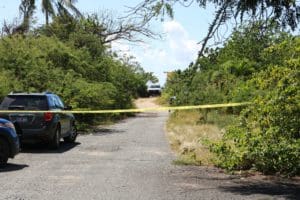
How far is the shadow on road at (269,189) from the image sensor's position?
31.3 feet

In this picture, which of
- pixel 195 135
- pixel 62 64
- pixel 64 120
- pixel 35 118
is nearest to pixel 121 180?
A: pixel 35 118

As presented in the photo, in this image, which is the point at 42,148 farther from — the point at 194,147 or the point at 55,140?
the point at 194,147

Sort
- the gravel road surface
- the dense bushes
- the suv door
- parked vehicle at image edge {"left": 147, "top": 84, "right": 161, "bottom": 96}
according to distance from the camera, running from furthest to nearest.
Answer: parked vehicle at image edge {"left": 147, "top": 84, "right": 161, "bottom": 96} → the dense bushes → the suv door → the gravel road surface

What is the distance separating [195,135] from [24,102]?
251 inches

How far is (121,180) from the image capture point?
10.6 metres

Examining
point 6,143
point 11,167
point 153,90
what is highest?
point 153,90

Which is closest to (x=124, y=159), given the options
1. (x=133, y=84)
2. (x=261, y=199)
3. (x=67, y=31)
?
(x=261, y=199)

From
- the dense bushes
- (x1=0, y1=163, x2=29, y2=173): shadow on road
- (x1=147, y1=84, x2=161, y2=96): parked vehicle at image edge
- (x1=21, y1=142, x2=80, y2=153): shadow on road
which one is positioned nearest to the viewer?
(x1=0, y1=163, x2=29, y2=173): shadow on road

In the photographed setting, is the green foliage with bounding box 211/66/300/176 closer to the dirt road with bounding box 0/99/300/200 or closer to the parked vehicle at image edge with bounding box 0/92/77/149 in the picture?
the dirt road with bounding box 0/99/300/200

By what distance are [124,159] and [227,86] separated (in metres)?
17.4

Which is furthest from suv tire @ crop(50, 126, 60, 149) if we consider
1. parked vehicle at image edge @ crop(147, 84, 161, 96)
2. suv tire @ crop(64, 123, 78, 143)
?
parked vehicle at image edge @ crop(147, 84, 161, 96)

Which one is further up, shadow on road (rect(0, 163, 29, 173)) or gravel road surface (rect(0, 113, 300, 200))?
shadow on road (rect(0, 163, 29, 173))

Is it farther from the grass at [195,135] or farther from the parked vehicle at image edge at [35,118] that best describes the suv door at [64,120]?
the grass at [195,135]

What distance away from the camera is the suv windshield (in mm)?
15992
